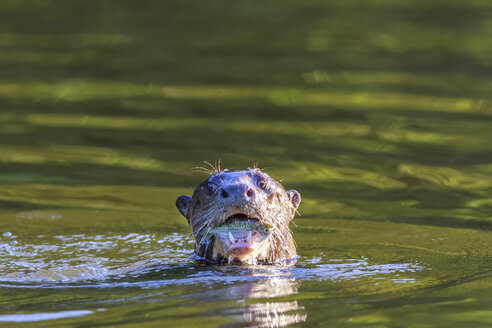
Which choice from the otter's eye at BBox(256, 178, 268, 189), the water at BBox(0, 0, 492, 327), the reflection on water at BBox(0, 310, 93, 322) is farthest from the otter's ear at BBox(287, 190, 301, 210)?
the reflection on water at BBox(0, 310, 93, 322)

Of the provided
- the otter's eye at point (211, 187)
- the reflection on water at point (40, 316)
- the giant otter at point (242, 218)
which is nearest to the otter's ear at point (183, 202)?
the giant otter at point (242, 218)

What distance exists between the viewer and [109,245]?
24.9ft

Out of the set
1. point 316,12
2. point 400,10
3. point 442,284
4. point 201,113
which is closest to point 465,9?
point 400,10

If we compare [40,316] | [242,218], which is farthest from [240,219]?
[40,316]

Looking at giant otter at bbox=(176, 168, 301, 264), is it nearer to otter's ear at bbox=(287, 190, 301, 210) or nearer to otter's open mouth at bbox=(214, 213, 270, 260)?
otter's open mouth at bbox=(214, 213, 270, 260)

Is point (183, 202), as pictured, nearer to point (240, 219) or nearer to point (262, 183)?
point (262, 183)

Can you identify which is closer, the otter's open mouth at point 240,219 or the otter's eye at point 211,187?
the otter's open mouth at point 240,219

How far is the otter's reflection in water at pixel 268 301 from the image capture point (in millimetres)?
5301

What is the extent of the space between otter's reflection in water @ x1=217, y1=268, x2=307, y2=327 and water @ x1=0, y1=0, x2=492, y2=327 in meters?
0.02

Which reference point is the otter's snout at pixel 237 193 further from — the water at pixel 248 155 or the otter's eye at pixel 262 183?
the water at pixel 248 155

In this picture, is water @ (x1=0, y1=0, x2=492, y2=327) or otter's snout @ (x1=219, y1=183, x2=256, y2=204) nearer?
water @ (x1=0, y1=0, x2=492, y2=327)

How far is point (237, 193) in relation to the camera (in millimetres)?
6023

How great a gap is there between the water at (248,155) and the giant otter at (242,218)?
0.56 feet

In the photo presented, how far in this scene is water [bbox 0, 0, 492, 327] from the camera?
5844 mm
